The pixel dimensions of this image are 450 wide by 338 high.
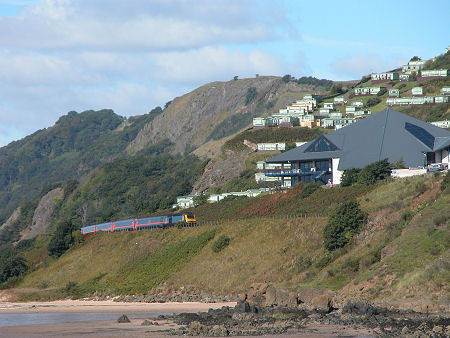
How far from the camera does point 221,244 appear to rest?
266ft

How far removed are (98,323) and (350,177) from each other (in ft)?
148

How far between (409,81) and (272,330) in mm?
156748

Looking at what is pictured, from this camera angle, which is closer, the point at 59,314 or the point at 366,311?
the point at 366,311

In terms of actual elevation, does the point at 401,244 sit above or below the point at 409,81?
below

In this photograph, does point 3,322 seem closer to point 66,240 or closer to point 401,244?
point 401,244

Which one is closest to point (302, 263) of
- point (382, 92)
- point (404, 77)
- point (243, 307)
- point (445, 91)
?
point (243, 307)

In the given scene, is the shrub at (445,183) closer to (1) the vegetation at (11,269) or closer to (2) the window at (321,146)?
(2) the window at (321,146)

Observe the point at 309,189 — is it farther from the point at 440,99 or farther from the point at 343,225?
the point at 440,99

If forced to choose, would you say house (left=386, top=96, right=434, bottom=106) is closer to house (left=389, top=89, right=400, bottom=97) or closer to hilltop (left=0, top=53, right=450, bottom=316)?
house (left=389, top=89, right=400, bottom=97)

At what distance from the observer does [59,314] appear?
66.1 meters

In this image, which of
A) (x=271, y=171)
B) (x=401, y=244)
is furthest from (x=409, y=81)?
(x=401, y=244)

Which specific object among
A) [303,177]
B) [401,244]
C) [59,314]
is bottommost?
[59,314]

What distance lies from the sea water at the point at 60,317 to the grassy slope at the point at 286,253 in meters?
12.4

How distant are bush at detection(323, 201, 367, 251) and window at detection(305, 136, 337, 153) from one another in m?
29.7
